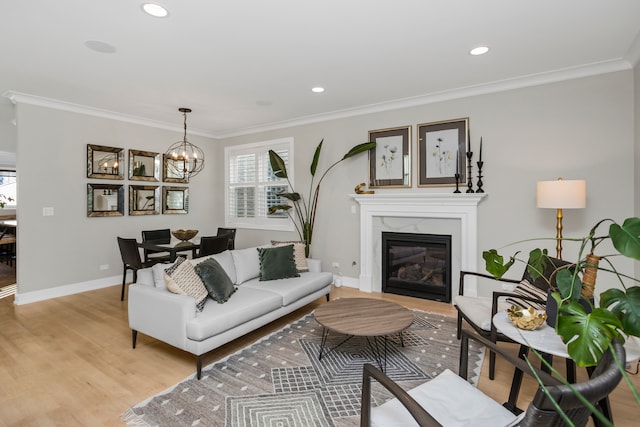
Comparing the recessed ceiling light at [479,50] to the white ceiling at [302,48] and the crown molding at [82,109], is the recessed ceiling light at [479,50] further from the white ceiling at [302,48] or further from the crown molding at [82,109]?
the crown molding at [82,109]

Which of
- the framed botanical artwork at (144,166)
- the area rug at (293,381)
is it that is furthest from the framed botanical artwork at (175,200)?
the area rug at (293,381)

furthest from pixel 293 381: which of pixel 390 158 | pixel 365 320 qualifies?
pixel 390 158

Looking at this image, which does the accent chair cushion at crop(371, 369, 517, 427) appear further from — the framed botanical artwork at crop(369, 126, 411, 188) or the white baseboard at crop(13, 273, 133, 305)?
the white baseboard at crop(13, 273, 133, 305)

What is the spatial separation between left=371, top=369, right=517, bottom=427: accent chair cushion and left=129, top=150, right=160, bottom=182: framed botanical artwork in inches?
207

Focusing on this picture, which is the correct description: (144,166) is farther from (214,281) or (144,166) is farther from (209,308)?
(209,308)

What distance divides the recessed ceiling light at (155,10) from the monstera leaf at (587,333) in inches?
117

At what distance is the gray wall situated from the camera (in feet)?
11.2

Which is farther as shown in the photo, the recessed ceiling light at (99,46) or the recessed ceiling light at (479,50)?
the recessed ceiling light at (479,50)

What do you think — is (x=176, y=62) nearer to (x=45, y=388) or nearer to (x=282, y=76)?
(x=282, y=76)

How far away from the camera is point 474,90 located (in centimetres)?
402

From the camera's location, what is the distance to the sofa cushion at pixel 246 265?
3678 mm

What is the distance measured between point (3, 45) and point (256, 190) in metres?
3.79

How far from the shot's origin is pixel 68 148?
4.66 m

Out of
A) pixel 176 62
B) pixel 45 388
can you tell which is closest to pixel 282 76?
pixel 176 62
